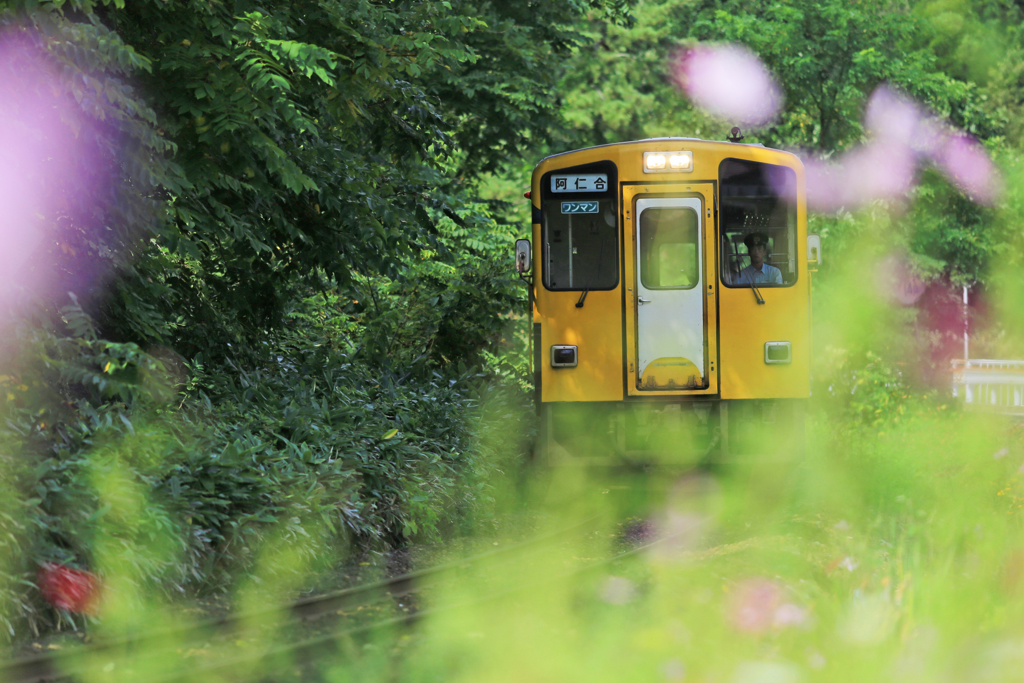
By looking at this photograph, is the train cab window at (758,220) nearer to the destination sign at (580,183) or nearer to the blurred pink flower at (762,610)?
the destination sign at (580,183)

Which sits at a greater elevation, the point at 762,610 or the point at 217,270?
the point at 217,270

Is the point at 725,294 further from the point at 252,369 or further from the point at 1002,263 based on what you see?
the point at 1002,263

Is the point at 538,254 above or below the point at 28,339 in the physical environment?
above

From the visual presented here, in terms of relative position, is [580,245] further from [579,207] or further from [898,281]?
[898,281]

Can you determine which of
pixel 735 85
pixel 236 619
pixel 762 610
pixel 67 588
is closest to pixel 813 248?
pixel 762 610

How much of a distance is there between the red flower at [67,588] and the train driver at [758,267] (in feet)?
19.3

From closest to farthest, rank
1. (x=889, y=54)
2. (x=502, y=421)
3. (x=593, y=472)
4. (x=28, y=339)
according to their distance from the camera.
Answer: (x=28, y=339) → (x=593, y=472) → (x=502, y=421) → (x=889, y=54)

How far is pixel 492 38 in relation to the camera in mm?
14117

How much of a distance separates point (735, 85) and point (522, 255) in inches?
544

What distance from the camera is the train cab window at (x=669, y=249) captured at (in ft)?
30.7

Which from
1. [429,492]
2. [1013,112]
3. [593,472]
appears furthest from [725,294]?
[1013,112]

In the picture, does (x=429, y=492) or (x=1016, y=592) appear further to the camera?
(x=429, y=492)

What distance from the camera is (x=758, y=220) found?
9383mm

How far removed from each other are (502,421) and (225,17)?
220 inches
